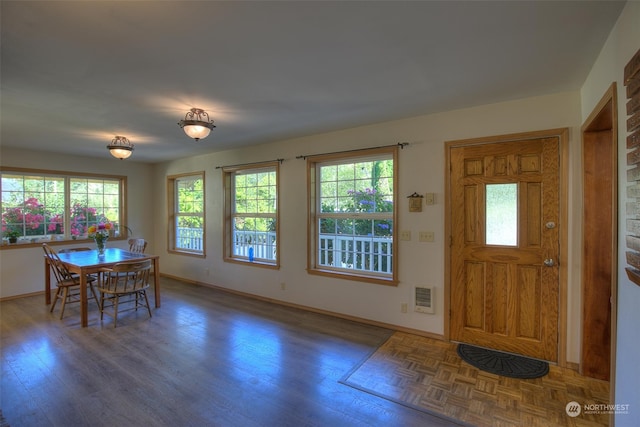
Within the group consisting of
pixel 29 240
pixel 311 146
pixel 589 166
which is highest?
pixel 311 146

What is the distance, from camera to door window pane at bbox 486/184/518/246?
290 cm

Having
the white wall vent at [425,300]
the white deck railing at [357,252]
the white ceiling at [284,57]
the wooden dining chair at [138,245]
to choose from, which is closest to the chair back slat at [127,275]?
the wooden dining chair at [138,245]

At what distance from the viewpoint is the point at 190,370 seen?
2.63 meters

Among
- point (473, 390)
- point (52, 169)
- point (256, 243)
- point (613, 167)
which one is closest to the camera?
point (613, 167)

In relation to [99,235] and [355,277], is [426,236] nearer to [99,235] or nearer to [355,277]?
[355,277]

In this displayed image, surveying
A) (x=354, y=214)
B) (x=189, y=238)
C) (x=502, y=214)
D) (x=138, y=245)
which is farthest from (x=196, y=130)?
(x=189, y=238)

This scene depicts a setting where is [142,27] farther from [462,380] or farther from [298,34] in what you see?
[462,380]

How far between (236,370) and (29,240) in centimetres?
498

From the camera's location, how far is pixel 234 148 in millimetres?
5070

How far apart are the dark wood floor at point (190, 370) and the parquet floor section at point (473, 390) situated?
15cm

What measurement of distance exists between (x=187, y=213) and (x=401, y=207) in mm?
4483

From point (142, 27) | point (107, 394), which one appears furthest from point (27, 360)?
point (142, 27)

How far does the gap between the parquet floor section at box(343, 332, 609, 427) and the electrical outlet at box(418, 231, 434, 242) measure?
3.80 ft

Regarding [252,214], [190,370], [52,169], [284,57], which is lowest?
[190,370]
